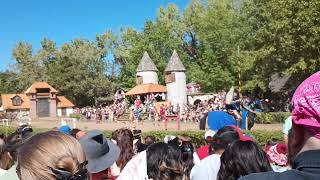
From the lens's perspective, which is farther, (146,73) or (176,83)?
(146,73)

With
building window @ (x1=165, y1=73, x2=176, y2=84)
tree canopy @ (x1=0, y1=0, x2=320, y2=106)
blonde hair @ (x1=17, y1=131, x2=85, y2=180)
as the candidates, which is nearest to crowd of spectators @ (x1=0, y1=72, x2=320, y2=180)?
blonde hair @ (x1=17, y1=131, x2=85, y2=180)

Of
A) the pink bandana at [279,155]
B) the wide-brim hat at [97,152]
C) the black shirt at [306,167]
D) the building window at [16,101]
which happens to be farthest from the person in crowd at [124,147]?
the building window at [16,101]

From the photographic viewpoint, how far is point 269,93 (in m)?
53.0

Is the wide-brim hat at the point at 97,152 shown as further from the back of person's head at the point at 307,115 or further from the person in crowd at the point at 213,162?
the back of person's head at the point at 307,115

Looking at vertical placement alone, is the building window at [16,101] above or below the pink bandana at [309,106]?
above

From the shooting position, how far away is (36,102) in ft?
201

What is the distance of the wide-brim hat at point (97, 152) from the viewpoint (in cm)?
403

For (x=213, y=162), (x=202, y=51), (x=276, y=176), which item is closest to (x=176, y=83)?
(x=202, y=51)

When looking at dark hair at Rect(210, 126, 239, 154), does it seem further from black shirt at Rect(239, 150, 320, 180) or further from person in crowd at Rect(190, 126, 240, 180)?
black shirt at Rect(239, 150, 320, 180)

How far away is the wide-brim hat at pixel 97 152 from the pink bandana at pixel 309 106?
255 centimetres

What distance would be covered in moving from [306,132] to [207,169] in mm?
2923

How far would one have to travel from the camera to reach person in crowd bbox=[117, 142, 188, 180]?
399 centimetres

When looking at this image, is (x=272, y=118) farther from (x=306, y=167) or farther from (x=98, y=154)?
(x=306, y=167)

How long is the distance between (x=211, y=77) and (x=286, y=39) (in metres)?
22.6
